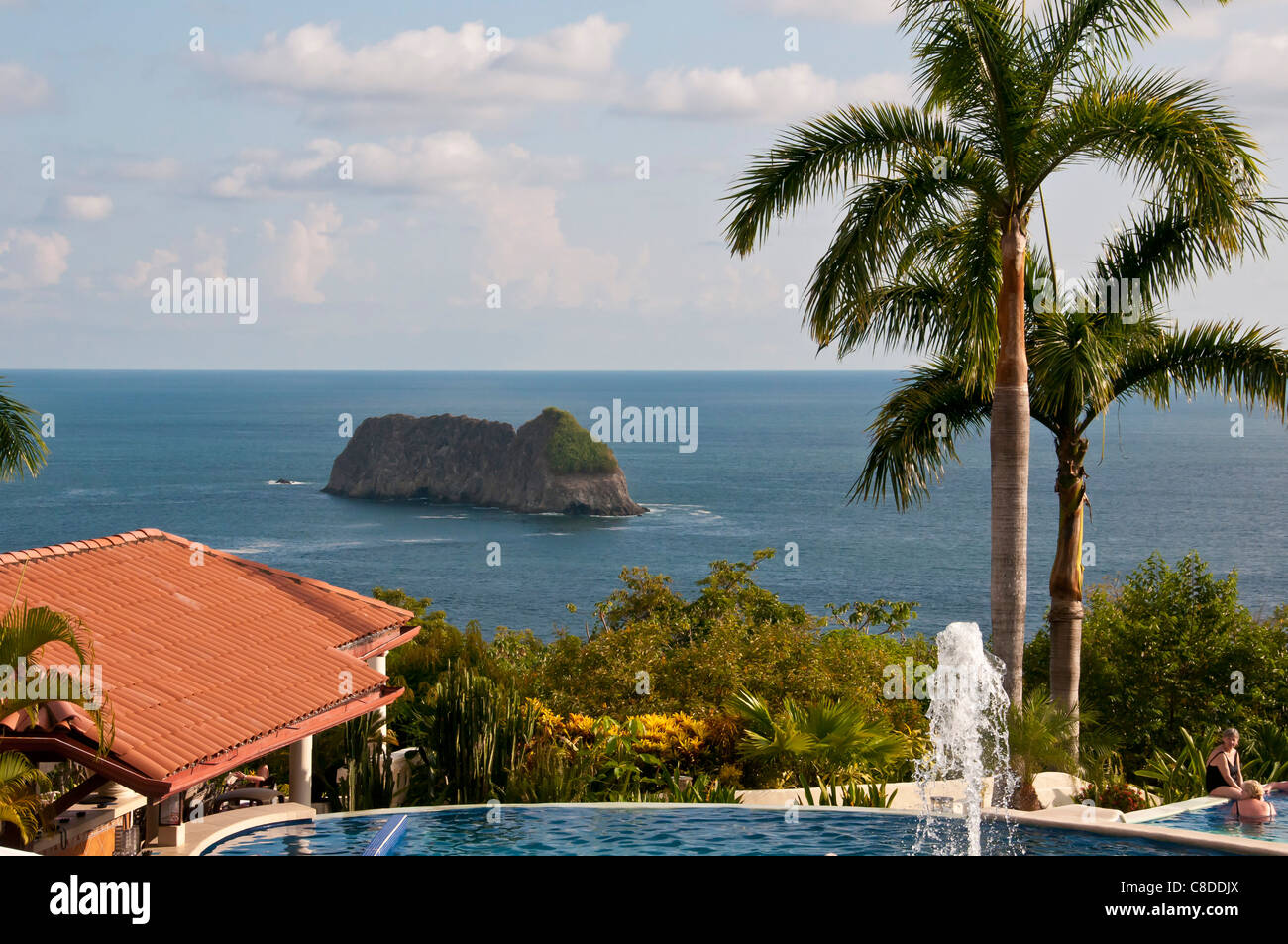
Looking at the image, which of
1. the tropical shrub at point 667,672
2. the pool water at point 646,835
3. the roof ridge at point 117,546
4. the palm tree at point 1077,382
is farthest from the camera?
the tropical shrub at point 667,672

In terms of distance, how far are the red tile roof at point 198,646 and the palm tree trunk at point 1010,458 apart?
707 centimetres

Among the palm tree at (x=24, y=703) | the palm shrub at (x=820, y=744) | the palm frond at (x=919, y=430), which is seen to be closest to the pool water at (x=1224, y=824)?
the palm shrub at (x=820, y=744)

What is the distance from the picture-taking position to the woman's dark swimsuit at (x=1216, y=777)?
12633mm

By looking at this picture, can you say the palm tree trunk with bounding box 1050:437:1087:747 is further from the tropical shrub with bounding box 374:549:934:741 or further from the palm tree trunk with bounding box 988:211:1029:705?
the tropical shrub with bounding box 374:549:934:741

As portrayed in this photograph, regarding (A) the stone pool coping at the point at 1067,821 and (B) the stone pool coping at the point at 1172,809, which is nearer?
(A) the stone pool coping at the point at 1067,821

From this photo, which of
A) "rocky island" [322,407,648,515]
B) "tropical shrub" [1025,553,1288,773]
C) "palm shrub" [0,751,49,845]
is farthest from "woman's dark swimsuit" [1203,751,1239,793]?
"rocky island" [322,407,648,515]

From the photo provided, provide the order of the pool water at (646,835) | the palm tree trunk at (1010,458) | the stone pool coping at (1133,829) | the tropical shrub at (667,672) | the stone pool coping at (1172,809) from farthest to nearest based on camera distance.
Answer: the tropical shrub at (667,672), the palm tree trunk at (1010,458), the stone pool coping at (1172,809), the pool water at (646,835), the stone pool coping at (1133,829)

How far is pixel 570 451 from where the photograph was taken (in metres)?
122

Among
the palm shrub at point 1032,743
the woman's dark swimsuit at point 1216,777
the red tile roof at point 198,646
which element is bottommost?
the woman's dark swimsuit at point 1216,777

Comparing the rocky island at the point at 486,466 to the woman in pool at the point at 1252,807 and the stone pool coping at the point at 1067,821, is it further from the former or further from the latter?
the woman in pool at the point at 1252,807

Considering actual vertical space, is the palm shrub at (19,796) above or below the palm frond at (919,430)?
below

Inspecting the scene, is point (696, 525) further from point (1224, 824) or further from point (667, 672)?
point (1224, 824)

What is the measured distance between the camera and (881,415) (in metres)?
16.5
